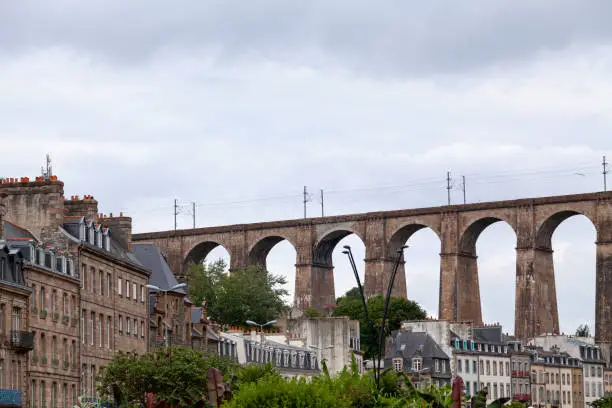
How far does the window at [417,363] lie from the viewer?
386ft

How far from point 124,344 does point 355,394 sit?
29.3m

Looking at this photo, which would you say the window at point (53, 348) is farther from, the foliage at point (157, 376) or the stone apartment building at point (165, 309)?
the stone apartment building at point (165, 309)

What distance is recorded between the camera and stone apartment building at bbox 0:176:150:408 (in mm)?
66312

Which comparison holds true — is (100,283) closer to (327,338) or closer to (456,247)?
(327,338)

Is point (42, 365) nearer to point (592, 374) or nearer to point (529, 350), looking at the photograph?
point (529, 350)

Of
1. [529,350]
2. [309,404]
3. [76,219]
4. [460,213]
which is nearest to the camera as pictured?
[309,404]

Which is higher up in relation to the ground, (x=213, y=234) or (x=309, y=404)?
(x=213, y=234)

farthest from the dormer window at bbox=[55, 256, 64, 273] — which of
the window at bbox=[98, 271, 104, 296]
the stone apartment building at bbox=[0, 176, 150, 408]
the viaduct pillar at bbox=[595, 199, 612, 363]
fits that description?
the viaduct pillar at bbox=[595, 199, 612, 363]

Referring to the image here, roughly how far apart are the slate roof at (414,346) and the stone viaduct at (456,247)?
16997 millimetres

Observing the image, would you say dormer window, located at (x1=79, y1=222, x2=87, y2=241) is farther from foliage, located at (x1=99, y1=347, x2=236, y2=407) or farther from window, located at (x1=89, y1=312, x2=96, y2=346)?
foliage, located at (x1=99, y1=347, x2=236, y2=407)

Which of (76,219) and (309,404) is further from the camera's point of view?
(76,219)

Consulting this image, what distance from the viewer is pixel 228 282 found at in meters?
136

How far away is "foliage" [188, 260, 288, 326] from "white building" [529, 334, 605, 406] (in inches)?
833

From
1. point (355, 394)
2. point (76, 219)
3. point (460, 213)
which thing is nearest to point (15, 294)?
point (76, 219)
